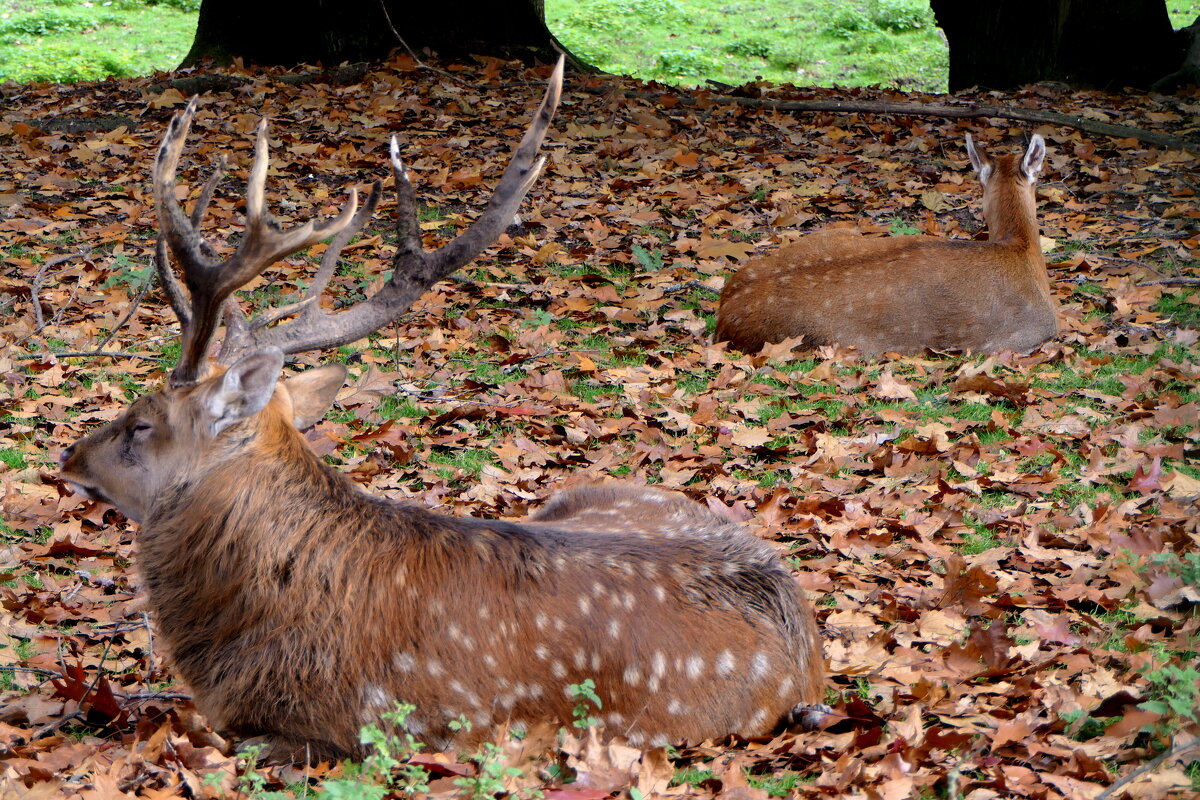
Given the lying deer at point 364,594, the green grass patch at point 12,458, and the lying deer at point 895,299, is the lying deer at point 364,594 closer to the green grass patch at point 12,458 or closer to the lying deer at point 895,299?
the green grass patch at point 12,458

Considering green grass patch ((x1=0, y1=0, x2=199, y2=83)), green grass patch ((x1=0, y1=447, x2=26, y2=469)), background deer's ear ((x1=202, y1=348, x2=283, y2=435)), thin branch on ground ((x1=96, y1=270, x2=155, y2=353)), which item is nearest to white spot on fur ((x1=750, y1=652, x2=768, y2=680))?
background deer's ear ((x1=202, y1=348, x2=283, y2=435))

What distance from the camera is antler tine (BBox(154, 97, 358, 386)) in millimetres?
4129

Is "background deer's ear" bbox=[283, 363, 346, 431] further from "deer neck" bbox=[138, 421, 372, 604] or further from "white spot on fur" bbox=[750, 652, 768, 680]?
"white spot on fur" bbox=[750, 652, 768, 680]

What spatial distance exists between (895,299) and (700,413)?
7.02ft

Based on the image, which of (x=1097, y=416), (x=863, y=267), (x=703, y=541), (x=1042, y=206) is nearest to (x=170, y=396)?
(x=703, y=541)

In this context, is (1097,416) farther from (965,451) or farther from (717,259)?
(717,259)

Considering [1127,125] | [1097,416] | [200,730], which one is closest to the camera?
[200,730]

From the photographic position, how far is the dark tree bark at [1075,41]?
15.0m

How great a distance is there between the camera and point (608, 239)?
1065 centimetres

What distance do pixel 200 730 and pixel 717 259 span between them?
710cm

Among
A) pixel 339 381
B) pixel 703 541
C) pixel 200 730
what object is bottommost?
pixel 200 730

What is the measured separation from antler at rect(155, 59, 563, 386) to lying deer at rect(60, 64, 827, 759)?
1 cm

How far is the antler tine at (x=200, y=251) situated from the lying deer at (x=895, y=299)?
4.73 meters

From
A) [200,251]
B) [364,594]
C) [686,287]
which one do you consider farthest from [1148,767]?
[686,287]
